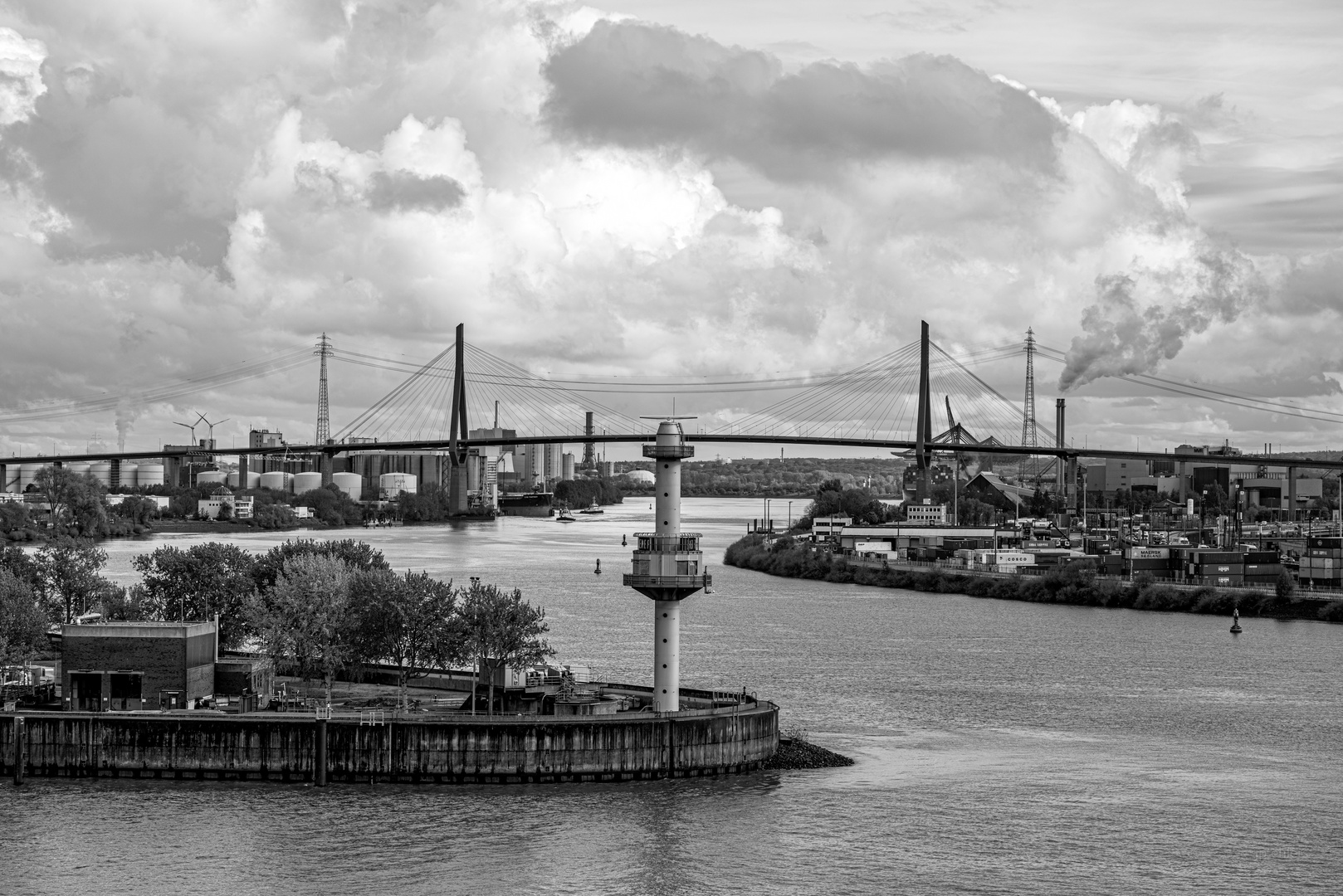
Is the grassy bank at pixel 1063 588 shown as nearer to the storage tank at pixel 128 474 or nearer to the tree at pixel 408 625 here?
the tree at pixel 408 625

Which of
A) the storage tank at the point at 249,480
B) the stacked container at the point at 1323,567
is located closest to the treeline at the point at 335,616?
the stacked container at the point at 1323,567

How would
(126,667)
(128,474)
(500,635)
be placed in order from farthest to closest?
1. (128,474)
2. (500,635)
3. (126,667)

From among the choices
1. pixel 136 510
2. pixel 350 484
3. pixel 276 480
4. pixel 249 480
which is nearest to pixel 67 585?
pixel 136 510

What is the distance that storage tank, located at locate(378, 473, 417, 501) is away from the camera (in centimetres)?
11788

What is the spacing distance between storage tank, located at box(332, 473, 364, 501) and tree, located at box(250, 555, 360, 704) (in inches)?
3621

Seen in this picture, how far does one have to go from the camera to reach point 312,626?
22797 mm

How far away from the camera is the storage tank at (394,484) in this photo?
117875mm

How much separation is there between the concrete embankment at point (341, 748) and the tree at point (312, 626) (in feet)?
9.44

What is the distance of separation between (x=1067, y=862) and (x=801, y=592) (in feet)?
106

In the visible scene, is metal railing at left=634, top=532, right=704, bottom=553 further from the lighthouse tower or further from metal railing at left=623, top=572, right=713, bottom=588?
metal railing at left=623, top=572, right=713, bottom=588

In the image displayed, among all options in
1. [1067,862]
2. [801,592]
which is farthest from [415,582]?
[801,592]

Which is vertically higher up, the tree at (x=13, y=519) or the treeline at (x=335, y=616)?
the tree at (x=13, y=519)

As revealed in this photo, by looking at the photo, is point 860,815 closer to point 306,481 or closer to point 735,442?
point 735,442

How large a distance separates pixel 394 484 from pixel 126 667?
101 m
